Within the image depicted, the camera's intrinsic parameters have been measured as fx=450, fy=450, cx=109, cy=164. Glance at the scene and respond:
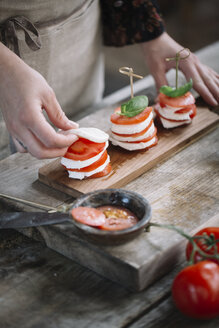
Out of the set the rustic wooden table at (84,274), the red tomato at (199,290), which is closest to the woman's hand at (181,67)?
the rustic wooden table at (84,274)

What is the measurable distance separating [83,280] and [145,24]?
4.99 feet

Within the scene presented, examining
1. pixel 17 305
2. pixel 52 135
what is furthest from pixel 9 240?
pixel 52 135

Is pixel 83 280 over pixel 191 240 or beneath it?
beneath

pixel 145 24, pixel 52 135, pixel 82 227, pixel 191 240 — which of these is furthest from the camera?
pixel 145 24

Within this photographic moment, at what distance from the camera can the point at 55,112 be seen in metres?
1.65

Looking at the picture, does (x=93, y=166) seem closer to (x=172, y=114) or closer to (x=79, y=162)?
(x=79, y=162)

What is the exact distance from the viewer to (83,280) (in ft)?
4.81

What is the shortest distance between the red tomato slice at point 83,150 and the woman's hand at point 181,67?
853mm

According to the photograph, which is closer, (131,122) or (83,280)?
(83,280)

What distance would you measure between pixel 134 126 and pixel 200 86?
61 cm

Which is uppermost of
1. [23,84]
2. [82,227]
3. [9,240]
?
[23,84]

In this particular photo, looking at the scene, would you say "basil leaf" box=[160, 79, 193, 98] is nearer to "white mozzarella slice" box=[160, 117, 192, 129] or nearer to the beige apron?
"white mozzarella slice" box=[160, 117, 192, 129]

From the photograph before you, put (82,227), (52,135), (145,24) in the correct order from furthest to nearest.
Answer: (145,24)
(52,135)
(82,227)

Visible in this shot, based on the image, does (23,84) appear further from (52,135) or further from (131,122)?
(131,122)
